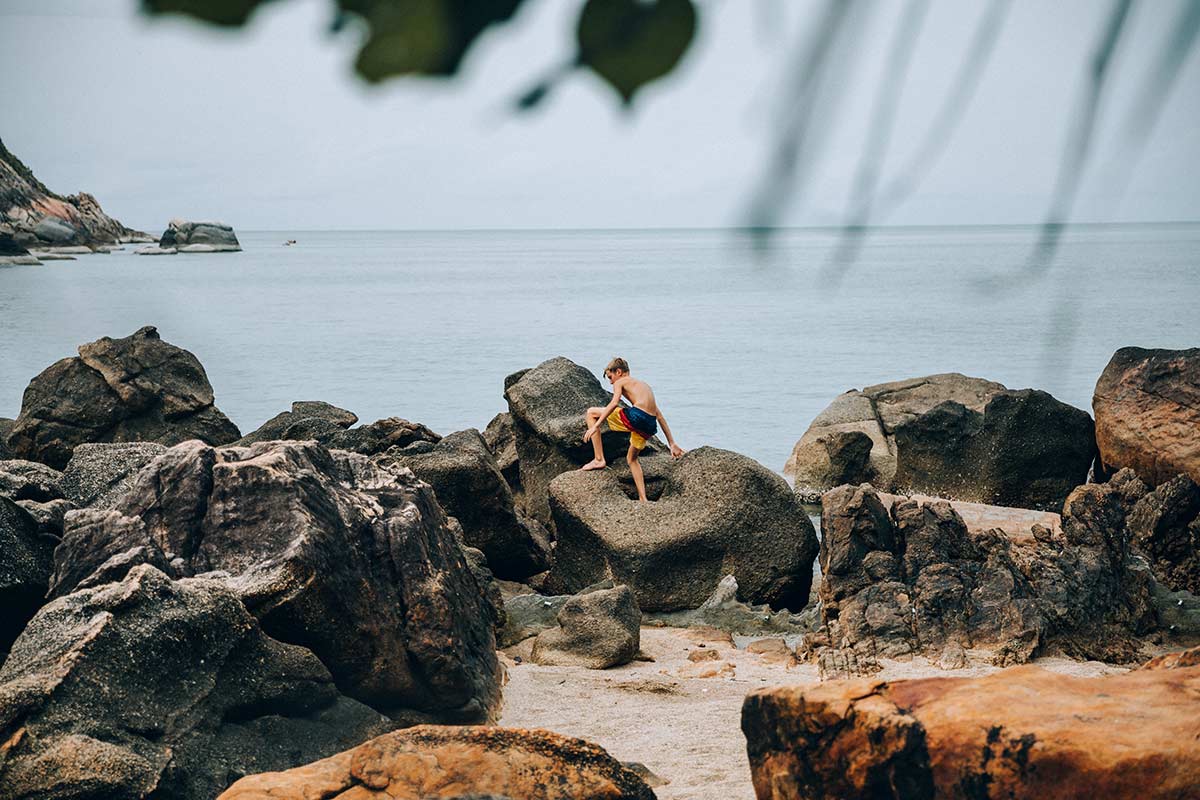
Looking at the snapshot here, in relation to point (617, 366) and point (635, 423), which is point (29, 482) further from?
point (617, 366)

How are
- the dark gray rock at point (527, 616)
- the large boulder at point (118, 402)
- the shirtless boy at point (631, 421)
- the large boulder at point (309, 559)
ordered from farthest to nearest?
the large boulder at point (118, 402) → the shirtless boy at point (631, 421) → the dark gray rock at point (527, 616) → the large boulder at point (309, 559)

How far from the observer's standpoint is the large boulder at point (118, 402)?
1120 cm

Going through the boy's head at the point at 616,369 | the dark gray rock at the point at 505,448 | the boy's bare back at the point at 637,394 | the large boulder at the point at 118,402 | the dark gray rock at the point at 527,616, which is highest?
the boy's head at the point at 616,369

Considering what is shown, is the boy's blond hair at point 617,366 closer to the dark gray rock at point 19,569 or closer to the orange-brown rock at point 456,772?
the dark gray rock at point 19,569

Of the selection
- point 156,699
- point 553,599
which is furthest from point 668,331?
point 156,699

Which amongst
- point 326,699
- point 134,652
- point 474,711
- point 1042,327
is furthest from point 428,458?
point 1042,327

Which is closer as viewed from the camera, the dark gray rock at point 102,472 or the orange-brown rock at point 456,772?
the orange-brown rock at point 456,772

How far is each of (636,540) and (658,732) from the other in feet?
11.7

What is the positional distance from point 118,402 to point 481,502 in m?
3.93

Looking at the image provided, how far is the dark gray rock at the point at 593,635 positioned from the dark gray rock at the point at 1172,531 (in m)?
4.31

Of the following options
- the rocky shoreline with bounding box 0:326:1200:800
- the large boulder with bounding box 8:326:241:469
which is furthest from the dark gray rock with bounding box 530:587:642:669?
the large boulder with bounding box 8:326:241:469

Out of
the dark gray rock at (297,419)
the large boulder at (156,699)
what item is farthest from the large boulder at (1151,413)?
the large boulder at (156,699)

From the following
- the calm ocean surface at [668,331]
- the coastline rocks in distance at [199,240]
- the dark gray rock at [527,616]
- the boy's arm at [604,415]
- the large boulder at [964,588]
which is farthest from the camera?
the coastline rocks in distance at [199,240]

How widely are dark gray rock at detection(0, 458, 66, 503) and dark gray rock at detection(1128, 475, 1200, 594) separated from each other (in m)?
7.91
